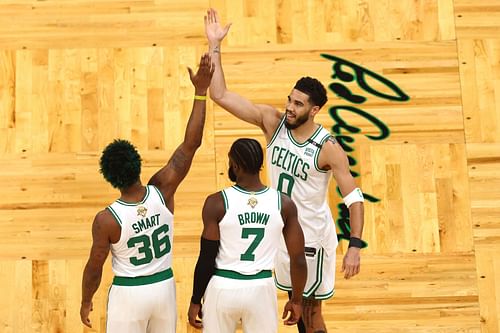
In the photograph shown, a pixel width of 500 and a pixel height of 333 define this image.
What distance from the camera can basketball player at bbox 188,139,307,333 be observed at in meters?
4.41

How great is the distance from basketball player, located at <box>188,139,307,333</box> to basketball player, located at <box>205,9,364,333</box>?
0.68m

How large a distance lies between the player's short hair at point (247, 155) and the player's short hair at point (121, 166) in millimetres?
530

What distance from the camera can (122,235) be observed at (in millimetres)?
4461

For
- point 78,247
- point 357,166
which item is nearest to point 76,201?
point 78,247

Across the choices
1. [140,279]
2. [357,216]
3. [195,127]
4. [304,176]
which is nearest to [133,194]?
[140,279]

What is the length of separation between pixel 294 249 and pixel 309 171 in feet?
2.49

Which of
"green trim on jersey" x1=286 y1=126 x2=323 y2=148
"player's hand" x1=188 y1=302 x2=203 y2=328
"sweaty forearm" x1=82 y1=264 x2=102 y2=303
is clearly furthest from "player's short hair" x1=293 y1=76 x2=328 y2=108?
"sweaty forearm" x1=82 y1=264 x2=102 y2=303

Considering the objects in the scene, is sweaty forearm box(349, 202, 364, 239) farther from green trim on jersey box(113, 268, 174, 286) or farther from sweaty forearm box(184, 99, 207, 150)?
green trim on jersey box(113, 268, 174, 286)

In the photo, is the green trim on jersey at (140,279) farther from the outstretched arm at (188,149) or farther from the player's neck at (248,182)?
the player's neck at (248,182)

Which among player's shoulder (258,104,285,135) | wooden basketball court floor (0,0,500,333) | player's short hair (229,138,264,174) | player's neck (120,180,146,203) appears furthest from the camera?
wooden basketball court floor (0,0,500,333)

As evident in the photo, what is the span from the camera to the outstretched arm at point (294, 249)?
14.8ft

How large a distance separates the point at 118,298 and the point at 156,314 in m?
0.23

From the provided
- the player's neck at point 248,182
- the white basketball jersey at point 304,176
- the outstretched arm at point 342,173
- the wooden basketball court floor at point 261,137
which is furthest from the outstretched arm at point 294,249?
the wooden basketball court floor at point 261,137

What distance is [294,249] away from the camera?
4590 millimetres
